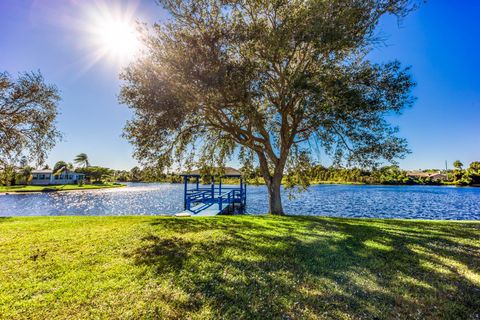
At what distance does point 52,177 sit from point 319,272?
253 ft

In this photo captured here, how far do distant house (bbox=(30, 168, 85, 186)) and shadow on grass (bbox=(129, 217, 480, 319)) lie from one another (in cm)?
7139

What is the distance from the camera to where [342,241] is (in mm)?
6945

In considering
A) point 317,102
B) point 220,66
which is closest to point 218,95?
point 220,66

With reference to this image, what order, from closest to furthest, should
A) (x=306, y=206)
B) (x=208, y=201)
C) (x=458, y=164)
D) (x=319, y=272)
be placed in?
(x=319, y=272), (x=208, y=201), (x=306, y=206), (x=458, y=164)

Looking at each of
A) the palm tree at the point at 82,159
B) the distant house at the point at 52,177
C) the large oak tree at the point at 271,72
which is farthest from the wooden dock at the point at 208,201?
the palm tree at the point at 82,159

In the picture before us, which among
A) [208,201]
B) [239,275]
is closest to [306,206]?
[208,201]

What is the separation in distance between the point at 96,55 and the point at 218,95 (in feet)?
24.5

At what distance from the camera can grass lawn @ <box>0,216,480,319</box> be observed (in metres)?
3.52

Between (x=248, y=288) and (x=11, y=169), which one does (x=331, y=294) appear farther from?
(x=11, y=169)

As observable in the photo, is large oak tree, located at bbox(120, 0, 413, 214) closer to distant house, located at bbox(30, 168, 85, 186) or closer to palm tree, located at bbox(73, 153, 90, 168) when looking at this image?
distant house, located at bbox(30, 168, 85, 186)

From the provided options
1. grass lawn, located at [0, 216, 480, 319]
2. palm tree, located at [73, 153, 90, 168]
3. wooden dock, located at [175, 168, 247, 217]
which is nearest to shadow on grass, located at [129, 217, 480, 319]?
grass lawn, located at [0, 216, 480, 319]

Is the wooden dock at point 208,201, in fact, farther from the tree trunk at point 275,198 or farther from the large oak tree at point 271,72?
the large oak tree at point 271,72

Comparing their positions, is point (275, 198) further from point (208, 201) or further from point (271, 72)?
point (208, 201)

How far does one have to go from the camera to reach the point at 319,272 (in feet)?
15.7
